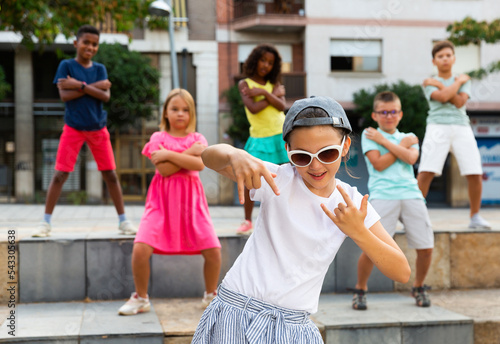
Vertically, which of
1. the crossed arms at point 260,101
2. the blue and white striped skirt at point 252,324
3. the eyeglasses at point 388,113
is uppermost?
the crossed arms at point 260,101

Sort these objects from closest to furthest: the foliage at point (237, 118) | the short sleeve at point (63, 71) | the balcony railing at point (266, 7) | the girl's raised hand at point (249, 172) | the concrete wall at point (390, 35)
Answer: the girl's raised hand at point (249, 172) < the short sleeve at point (63, 71) < the foliage at point (237, 118) < the concrete wall at point (390, 35) < the balcony railing at point (266, 7)

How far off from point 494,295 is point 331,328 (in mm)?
1765

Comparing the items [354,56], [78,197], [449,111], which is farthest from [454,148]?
[78,197]

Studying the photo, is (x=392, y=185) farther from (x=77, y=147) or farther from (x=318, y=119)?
(x=77, y=147)

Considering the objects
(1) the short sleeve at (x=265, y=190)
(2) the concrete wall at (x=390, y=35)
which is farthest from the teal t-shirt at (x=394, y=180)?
(2) the concrete wall at (x=390, y=35)

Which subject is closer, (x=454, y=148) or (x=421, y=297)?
(x=421, y=297)

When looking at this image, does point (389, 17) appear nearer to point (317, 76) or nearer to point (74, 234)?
point (317, 76)

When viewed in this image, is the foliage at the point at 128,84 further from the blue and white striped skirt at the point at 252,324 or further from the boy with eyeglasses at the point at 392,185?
the blue and white striped skirt at the point at 252,324

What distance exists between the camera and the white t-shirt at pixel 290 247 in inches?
66.9

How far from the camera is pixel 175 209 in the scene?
3.61m

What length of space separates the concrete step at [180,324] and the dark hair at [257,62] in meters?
1.93

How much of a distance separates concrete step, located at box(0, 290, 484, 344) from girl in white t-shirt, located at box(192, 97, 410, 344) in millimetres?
1608

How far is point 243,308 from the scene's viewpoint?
169 centimetres

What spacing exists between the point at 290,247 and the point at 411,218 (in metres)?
2.37
